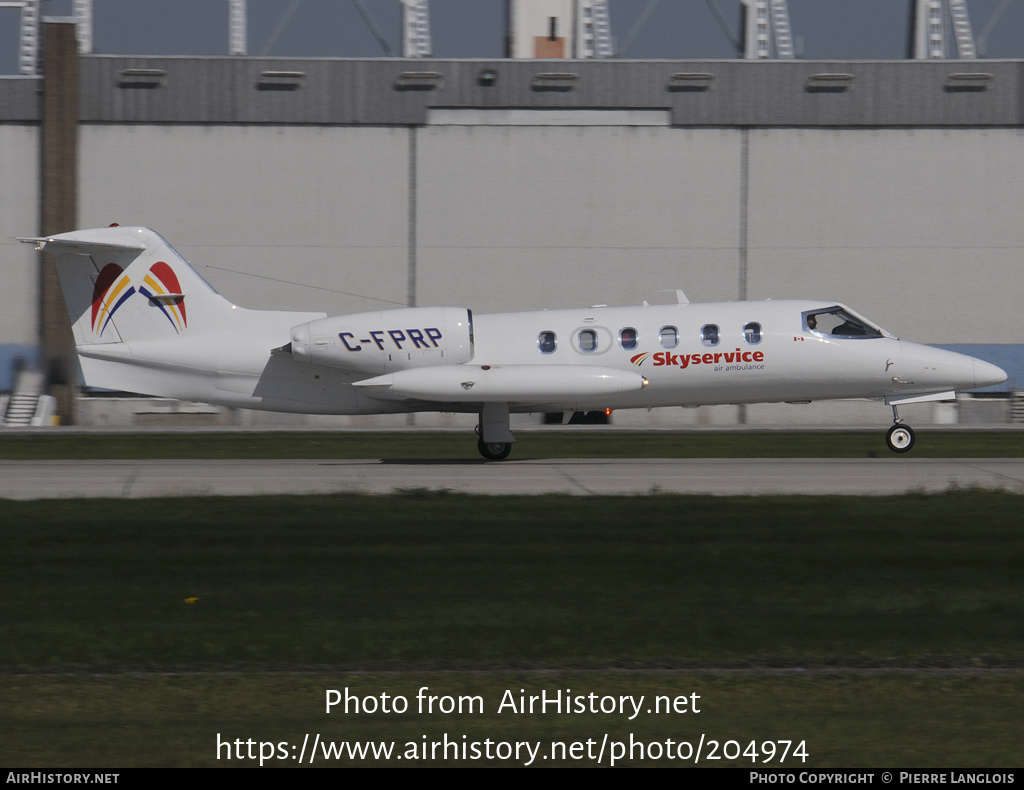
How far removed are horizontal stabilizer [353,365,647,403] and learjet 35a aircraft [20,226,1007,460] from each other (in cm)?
18

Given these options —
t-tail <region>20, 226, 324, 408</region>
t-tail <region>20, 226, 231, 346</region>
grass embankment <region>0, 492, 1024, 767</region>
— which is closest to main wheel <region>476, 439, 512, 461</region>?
t-tail <region>20, 226, 324, 408</region>

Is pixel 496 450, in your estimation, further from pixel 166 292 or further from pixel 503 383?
pixel 166 292

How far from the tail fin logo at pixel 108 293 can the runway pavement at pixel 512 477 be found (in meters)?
2.94

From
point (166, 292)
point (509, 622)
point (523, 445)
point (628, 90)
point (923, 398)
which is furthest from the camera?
point (628, 90)

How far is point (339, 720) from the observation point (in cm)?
823

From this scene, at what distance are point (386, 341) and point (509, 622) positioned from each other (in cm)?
1332

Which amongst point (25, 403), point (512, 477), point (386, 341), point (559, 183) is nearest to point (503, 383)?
point (386, 341)

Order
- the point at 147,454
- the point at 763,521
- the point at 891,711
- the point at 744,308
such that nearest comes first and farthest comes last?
the point at 891,711
the point at 763,521
the point at 744,308
the point at 147,454

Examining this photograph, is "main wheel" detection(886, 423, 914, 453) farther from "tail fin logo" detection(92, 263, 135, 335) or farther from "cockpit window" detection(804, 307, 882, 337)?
"tail fin logo" detection(92, 263, 135, 335)

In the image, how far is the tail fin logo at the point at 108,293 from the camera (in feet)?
79.2

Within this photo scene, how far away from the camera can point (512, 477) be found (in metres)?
A: 21.5
